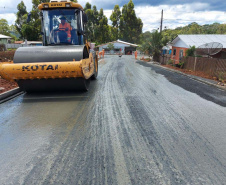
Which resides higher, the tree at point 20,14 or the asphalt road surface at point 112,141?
the tree at point 20,14

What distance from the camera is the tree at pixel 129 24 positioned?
69.2 m

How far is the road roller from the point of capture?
5844mm

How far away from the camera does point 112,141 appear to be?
3646 millimetres

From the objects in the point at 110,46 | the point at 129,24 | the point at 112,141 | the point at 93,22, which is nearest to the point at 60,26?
the point at 112,141

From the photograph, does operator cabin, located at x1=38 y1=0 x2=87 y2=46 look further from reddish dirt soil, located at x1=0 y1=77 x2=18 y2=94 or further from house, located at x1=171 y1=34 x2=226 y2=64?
house, located at x1=171 y1=34 x2=226 y2=64

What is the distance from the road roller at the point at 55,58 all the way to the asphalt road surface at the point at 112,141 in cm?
69

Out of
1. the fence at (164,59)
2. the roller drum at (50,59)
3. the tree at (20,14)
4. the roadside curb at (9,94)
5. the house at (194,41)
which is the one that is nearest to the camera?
the roller drum at (50,59)

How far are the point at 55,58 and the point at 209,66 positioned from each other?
10703 millimetres

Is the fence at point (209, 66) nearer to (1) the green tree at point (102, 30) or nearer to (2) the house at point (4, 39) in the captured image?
(2) the house at point (4, 39)

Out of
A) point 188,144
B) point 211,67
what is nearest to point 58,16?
point 188,144

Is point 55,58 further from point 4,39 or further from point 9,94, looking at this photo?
point 4,39

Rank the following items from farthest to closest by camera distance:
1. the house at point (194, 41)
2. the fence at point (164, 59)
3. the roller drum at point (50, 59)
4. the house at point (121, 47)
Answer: the house at point (121, 47) → the fence at point (164, 59) → the house at point (194, 41) → the roller drum at point (50, 59)

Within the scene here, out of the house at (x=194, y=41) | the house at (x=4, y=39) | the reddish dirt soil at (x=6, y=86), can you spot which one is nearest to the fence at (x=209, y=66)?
the house at (x=194, y=41)

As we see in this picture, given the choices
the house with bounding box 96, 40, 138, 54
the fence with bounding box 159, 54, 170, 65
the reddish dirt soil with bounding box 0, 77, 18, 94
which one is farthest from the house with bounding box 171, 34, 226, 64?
the house with bounding box 96, 40, 138, 54
